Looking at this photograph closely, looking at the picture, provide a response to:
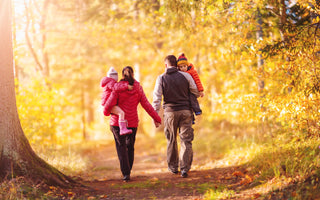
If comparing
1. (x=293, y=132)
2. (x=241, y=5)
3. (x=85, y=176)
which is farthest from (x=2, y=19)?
(x=293, y=132)

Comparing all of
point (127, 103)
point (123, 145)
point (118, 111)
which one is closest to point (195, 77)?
point (127, 103)

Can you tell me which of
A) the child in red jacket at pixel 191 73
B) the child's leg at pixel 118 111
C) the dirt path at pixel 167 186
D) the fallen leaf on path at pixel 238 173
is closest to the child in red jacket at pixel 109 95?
the child's leg at pixel 118 111

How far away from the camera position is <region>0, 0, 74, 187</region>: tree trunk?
16.0 ft

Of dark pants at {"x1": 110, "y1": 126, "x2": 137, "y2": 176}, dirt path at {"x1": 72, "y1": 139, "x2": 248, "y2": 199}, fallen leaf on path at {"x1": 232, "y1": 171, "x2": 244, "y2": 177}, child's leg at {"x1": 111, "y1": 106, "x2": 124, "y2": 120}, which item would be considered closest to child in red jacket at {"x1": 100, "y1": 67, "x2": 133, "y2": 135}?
child's leg at {"x1": 111, "y1": 106, "x2": 124, "y2": 120}

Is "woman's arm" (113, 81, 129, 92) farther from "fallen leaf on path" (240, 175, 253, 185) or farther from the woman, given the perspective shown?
"fallen leaf on path" (240, 175, 253, 185)

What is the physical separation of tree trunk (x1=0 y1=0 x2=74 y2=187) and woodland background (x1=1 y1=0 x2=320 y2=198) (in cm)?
224

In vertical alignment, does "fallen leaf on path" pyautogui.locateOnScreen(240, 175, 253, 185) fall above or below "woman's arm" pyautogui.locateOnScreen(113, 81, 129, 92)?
below

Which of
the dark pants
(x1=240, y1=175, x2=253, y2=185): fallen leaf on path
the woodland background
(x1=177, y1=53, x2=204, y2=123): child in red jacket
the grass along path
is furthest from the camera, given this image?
(x1=177, y1=53, x2=204, y2=123): child in red jacket

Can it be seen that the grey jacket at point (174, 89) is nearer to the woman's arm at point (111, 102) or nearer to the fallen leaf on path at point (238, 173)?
the woman's arm at point (111, 102)

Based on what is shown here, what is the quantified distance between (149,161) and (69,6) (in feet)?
36.3

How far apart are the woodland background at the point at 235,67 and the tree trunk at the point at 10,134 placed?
2244 mm

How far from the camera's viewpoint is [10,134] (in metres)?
4.98

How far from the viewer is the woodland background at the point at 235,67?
17.3 ft

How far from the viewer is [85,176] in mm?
7348
